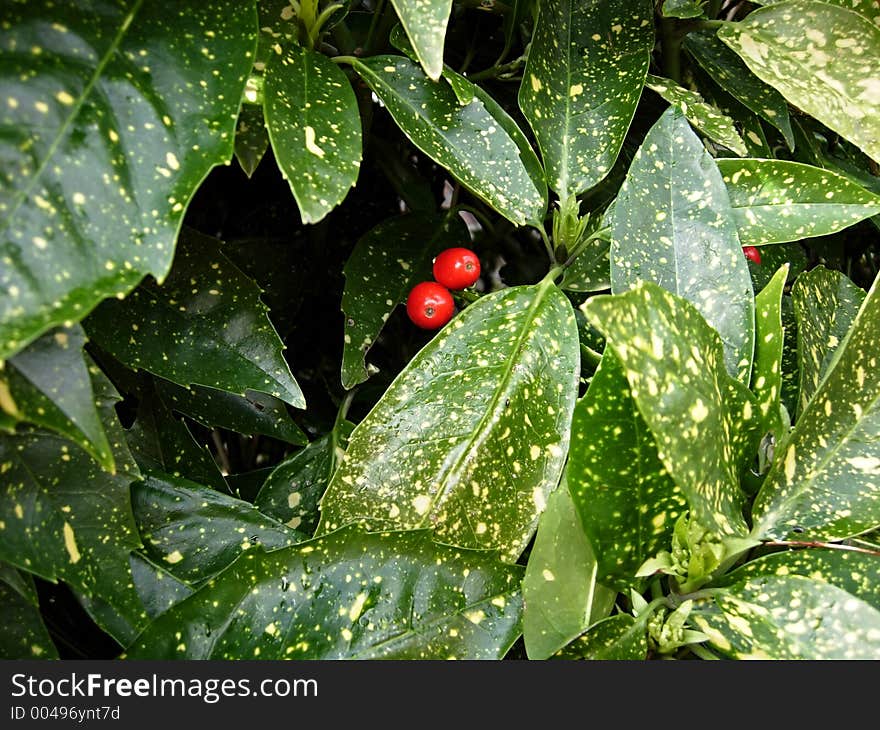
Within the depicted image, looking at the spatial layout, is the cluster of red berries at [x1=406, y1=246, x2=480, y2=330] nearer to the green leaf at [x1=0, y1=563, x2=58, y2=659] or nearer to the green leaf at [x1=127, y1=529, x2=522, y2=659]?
the green leaf at [x1=127, y1=529, x2=522, y2=659]

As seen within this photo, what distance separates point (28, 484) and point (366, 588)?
0.25 metres

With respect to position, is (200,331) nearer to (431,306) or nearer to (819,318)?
(431,306)

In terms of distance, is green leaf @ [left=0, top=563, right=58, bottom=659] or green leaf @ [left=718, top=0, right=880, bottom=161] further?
green leaf @ [left=718, top=0, right=880, bottom=161]

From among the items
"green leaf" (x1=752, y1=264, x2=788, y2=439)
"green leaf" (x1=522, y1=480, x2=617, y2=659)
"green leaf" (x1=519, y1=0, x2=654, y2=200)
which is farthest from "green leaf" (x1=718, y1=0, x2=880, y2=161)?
"green leaf" (x1=522, y1=480, x2=617, y2=659)

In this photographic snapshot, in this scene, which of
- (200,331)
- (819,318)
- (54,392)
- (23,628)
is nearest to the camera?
(54,392)

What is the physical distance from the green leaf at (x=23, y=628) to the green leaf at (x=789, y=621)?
0.48m

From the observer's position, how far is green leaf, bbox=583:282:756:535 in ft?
1.65

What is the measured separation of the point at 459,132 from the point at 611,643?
1.46 feet

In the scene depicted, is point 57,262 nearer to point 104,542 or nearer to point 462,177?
point 104,542

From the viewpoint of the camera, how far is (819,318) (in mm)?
807

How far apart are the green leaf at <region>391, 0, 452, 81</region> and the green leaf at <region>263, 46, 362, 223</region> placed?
89 mm

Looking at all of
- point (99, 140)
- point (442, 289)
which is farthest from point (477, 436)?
point (99, 140)

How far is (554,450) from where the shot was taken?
665 millimetres

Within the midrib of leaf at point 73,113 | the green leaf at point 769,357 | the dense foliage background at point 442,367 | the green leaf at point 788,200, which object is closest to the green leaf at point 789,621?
the dense foliage background at point 442,367
